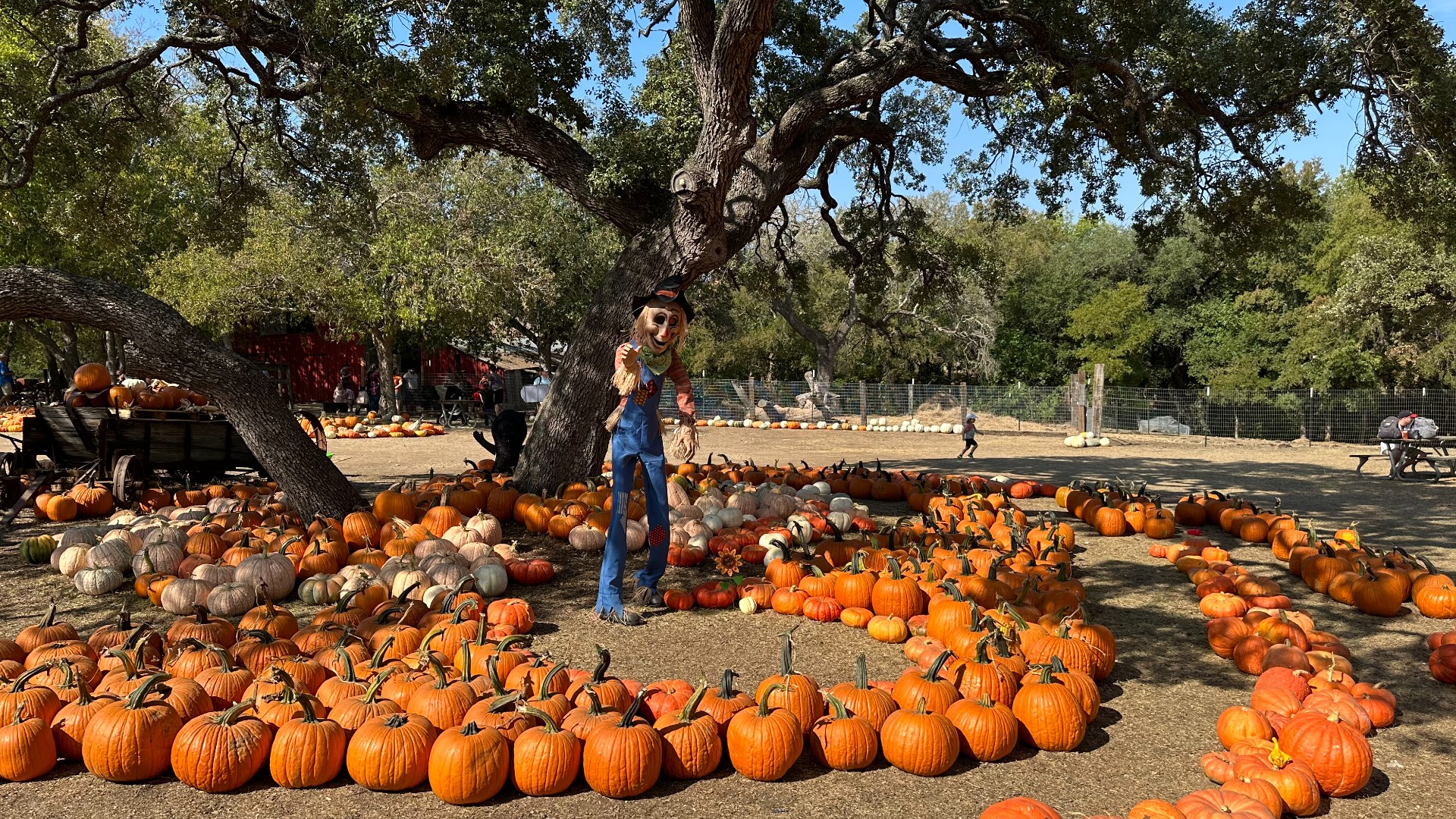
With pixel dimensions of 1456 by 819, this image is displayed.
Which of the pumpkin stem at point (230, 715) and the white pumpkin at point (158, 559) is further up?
the white pumpkin at point (158, 559)

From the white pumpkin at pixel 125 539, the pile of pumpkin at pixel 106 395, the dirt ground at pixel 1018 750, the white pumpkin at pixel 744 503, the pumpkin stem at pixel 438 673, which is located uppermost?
the pile of pumpkin at pixel 106 395

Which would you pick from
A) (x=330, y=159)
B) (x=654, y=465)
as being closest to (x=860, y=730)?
(x=654, y=465)

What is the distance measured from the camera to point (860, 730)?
3738 mm

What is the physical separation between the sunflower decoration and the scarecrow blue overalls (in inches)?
40.6

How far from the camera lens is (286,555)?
6.38m

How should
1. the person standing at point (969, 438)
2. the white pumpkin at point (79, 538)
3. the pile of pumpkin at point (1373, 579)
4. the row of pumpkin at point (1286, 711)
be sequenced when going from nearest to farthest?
the row of pumpkin at point (1286, 711) → the pile of pumpkin at point (1373, 579) → the white pumpkin at point (79, 538) → the person standing at point (969, 438)

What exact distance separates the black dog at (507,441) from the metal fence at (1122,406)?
20.3 meters

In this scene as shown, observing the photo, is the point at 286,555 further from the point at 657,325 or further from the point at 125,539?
the point at 657,325

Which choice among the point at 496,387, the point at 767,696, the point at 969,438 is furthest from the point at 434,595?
the point at 496,387

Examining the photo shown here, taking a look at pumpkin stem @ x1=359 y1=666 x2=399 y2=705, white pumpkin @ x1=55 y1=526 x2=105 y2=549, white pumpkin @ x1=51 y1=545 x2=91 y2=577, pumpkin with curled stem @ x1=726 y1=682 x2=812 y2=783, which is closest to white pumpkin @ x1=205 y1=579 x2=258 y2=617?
white pumpkin @ x1=51 y1=545 x2=91 y2=577

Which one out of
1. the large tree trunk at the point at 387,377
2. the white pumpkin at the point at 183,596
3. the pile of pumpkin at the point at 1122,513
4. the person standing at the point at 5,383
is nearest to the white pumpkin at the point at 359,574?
the white pumpkin at the point at 183,596

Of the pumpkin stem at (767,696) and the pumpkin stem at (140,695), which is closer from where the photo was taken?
the pumpkin stem at (140,695)

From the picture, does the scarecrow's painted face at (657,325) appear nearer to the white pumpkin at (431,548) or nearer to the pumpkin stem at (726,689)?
the white pumpkin at (431,548)

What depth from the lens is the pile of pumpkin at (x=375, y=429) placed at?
74.9 ft
